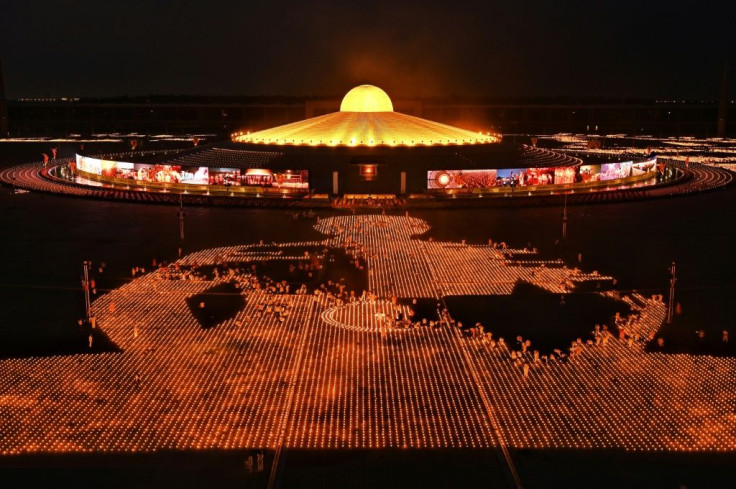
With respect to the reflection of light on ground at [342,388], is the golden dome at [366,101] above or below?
above

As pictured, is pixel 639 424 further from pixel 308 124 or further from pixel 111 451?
pixel 308 124

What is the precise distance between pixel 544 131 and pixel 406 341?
10883 cm

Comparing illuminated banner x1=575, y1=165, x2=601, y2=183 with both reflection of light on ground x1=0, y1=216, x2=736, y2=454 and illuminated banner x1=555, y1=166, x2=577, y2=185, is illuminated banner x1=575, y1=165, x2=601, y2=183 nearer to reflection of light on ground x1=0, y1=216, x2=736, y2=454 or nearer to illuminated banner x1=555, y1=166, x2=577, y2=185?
illuminated banner x1=555, y1=166, x2=577, y2=185

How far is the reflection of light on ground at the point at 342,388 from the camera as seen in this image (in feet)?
50.1

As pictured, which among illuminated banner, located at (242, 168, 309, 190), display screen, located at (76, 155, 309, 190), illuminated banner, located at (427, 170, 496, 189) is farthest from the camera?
display screen, located at (76, 155, 309, 190)

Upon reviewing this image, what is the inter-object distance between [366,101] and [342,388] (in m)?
49.4

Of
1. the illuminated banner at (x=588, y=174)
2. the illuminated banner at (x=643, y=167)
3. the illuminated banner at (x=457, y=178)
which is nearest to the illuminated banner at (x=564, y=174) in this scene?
the illuminated banner at (x=588, y=174)

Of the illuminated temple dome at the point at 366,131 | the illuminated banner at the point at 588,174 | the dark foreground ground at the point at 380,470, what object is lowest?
the dark foreground ground at the point at 380,470

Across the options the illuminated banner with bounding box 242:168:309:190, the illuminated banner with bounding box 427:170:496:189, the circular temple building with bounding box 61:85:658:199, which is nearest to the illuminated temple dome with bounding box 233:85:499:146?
the circular temple building with bounding box 61:85:658:199

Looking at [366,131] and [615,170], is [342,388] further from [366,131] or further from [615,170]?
[615,170]

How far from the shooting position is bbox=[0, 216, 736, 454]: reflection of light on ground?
15281 mm

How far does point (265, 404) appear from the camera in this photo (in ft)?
55.0

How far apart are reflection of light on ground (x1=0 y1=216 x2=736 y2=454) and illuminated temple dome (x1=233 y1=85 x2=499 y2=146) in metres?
32.1

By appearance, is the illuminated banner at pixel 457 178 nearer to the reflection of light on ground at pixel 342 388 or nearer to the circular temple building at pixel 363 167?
the circular temple building at pixel 363 167
